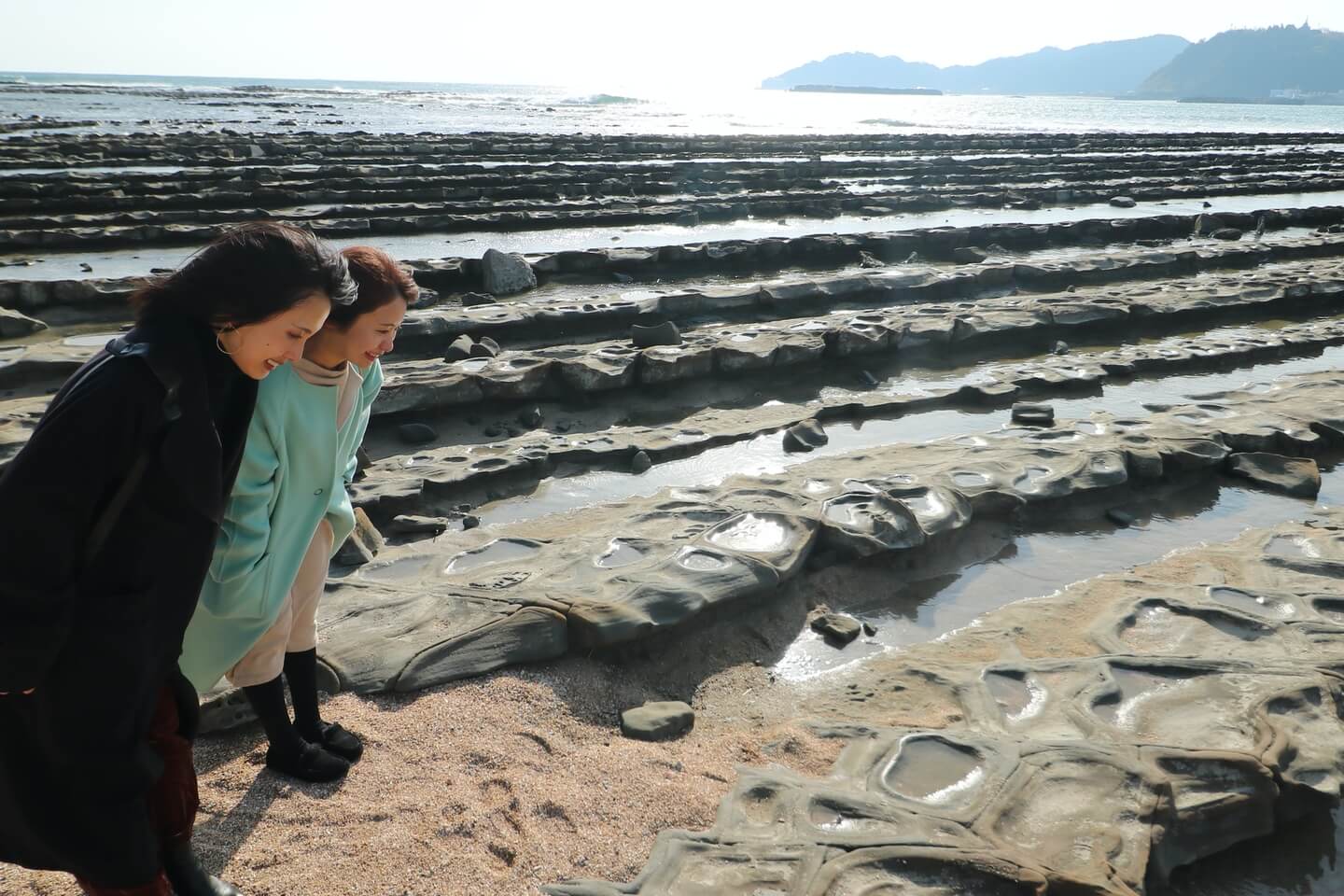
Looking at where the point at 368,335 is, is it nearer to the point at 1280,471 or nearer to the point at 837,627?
the point at 837,627

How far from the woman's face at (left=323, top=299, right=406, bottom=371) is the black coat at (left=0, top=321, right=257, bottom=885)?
500 millimetres

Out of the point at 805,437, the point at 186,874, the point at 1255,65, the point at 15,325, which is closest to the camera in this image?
the point at 186,874

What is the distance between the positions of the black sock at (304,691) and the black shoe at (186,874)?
1.85ft

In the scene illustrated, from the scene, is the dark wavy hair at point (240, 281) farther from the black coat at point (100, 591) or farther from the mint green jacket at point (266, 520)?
the mint green jacket at point (266, 520)

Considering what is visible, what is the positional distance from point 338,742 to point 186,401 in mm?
1269

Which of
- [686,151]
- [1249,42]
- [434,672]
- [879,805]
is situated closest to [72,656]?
[434,672]

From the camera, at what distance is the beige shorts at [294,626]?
2.37m

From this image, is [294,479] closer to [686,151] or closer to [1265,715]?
[1265,715]

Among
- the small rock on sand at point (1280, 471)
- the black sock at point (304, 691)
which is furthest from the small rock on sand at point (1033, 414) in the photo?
the black sock at point (304, 691)

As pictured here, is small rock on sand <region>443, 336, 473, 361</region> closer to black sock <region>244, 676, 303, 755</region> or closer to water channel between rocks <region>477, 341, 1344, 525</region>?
water channel between rocks <region>477, 341, 1344, 525</region>

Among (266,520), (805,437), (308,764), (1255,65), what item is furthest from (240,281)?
(1255,65)

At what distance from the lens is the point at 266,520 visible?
2.24 meters

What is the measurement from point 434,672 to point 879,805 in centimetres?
141

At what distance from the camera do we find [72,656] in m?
1.69
